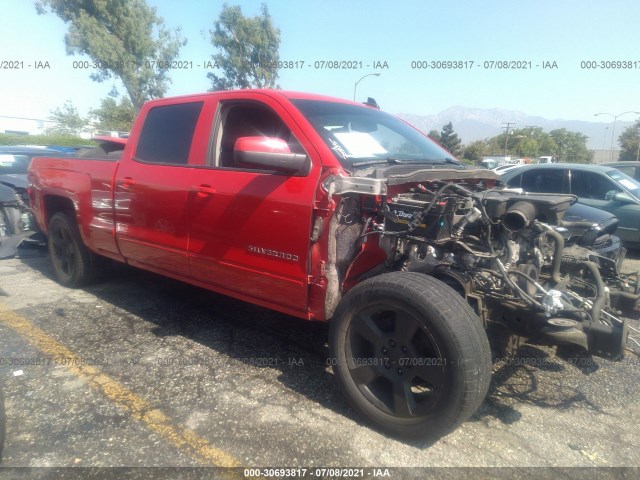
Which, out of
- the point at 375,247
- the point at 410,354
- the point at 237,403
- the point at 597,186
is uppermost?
the point at 597,186

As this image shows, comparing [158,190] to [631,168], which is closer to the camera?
[158,190]

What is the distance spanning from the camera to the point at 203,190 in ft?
10.6

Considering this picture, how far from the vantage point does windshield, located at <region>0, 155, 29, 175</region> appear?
7.09 m

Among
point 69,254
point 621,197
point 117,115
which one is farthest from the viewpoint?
point 117,115

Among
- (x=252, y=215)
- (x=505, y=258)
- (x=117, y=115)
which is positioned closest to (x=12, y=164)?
(x=252, y=215)

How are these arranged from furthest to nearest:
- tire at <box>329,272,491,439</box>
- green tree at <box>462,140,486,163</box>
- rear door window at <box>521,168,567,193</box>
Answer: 1. green tree at <box>462,140,486,163</box>
2. rear door window at <box>521,168,567,193</box>
3. tire at <box>329,272,491,439</box>

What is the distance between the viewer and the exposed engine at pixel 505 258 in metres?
2.28

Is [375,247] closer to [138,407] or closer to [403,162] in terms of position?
[403,162]

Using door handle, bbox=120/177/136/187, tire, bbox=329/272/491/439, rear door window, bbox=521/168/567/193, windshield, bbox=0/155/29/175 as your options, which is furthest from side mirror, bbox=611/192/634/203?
windshield, bbox=0/155/29/175

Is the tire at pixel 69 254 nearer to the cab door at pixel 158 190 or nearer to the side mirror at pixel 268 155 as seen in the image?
the cab door at pixel 158 190

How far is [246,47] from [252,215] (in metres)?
34.6

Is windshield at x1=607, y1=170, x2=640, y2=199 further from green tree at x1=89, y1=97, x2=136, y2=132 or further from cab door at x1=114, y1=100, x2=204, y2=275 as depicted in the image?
green tree at x1=89, y1=97, x2=136, y2=132

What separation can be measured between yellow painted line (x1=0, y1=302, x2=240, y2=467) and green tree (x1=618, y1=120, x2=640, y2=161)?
181 ft

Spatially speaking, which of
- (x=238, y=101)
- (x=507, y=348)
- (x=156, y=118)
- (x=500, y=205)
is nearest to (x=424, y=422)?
(x=507, y=348)
